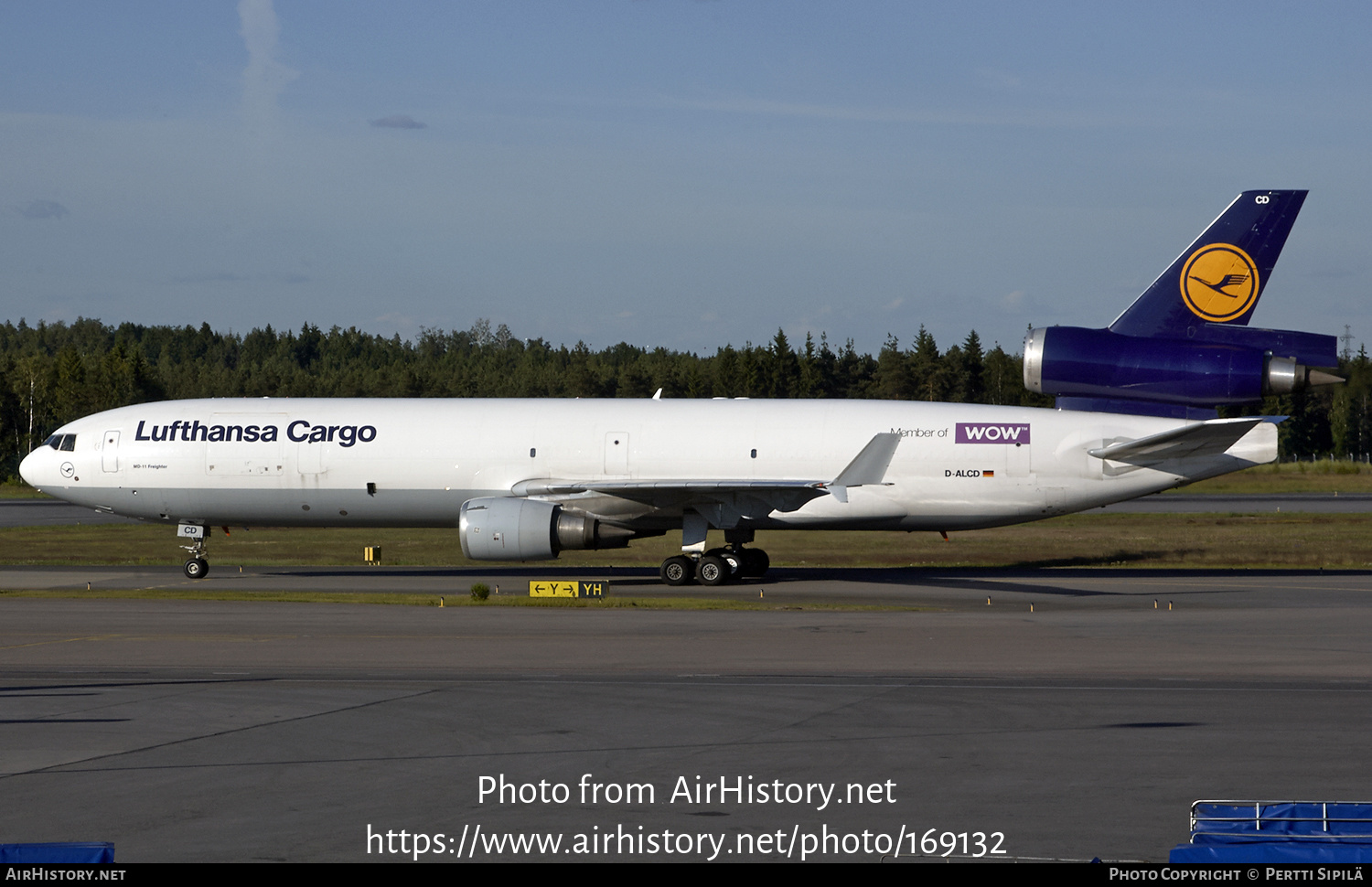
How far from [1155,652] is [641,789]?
477 inches

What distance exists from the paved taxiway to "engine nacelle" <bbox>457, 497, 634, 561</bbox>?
14.4 ft

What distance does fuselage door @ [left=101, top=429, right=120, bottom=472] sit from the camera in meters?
36.4

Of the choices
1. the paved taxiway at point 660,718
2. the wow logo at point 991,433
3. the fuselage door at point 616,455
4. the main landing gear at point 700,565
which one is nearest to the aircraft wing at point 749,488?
the fuselage door at point 616,455

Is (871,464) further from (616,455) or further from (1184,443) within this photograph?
(1184,443)

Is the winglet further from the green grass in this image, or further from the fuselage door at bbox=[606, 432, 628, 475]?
the green grass

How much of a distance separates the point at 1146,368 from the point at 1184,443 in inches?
93.6

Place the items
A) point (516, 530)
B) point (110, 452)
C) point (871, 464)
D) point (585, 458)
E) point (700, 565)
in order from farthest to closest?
point (110, 452) < point (585, 458) < point (700, 565) < point (871, 464) < point (516, 530)

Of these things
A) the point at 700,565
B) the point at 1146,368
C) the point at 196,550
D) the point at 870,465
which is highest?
the point at 1146,368

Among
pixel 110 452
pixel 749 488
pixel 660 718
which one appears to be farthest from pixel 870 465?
pixel 110 452

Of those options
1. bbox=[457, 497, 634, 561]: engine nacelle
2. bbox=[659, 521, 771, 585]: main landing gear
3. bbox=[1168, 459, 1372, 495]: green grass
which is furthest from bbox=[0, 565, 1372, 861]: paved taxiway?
bbox=[1168, 459, 1372, 495]: green grass

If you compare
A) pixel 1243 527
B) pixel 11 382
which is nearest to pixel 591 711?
pixel 1243 527

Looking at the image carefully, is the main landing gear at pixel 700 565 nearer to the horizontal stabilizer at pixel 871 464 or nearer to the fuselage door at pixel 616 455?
the fuselage door at pixel 616 455

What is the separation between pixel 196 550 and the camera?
36.1 m

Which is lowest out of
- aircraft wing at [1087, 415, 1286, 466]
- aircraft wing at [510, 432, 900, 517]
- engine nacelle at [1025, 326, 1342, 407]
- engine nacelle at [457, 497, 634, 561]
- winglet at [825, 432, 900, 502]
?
engine nacelle at [457, 497, 634, 561]
